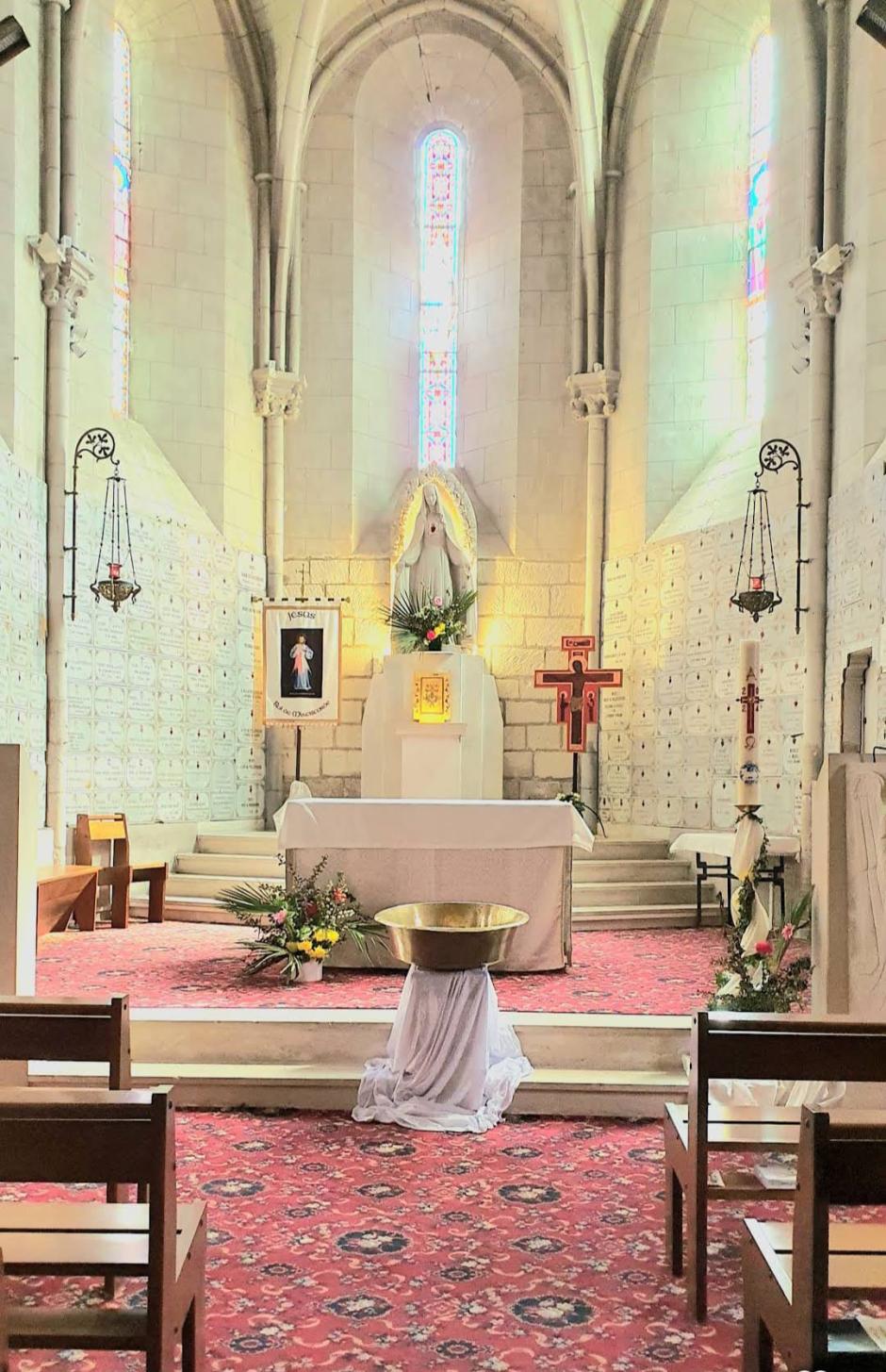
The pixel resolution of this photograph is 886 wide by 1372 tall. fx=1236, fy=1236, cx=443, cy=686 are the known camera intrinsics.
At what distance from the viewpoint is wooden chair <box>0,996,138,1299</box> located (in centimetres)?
375

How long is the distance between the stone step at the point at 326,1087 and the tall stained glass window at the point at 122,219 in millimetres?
8522

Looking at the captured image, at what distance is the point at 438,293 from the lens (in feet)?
49.4

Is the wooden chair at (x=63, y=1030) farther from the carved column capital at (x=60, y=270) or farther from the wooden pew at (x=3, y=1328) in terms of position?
the carved column capital at (x=60, y=270)

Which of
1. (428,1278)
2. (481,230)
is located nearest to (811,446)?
(481,230)

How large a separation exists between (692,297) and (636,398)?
3.87ft

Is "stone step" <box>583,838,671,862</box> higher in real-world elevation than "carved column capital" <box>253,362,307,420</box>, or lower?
lower

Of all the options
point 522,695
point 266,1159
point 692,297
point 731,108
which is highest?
point 731,108

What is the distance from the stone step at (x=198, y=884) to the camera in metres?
10.8

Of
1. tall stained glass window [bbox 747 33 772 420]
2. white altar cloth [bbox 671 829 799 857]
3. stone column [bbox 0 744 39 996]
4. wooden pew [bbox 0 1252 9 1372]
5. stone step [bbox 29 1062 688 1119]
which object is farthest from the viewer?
tall stained glass window [bbox 747 33 772 420]

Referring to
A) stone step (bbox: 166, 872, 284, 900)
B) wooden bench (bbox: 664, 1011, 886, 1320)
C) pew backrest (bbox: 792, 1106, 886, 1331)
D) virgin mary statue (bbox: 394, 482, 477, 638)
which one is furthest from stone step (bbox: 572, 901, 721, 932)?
pew backrest (bbox: 792, 1106, 886, 1331)

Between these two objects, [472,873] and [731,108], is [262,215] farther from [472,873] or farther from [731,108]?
[472,873]

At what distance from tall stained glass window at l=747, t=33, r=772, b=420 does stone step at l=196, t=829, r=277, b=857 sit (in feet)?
21.8

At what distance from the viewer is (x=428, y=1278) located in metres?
3.86

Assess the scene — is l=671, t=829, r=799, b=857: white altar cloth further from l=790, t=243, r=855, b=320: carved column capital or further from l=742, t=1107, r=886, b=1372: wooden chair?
l=742, t=1107, r=886, b=1372: wooden chair
